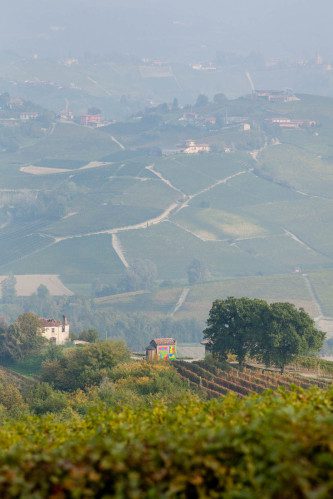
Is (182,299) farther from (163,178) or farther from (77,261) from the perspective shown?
(163,178)

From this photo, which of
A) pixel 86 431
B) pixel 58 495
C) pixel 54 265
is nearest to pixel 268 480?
pixel 58 495

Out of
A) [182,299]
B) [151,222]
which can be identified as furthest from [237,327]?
[151,222]

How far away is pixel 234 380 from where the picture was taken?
1667 inches

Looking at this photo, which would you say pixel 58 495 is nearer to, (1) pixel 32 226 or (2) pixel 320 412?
(2) pixel 320 412

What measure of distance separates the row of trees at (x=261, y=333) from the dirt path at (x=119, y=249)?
94445 mm

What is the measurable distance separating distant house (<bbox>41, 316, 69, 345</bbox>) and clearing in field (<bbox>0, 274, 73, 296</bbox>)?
63.6 m

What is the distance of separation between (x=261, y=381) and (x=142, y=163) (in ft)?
488

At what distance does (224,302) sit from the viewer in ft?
162

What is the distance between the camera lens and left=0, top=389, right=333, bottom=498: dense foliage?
32.3 feet

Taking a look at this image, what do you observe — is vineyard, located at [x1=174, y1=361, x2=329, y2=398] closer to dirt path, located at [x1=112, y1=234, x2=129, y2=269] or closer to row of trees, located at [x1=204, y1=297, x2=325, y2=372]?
row of trees, located at [x1=204, y1=297, x2=325, y2=372]

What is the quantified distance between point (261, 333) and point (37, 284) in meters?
94.1

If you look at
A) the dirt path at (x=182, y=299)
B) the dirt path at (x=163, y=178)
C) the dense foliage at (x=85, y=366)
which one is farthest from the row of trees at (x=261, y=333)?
the dirt path at (x=163, y=178)

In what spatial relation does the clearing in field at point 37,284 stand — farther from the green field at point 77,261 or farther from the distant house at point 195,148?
the distant house at point 195,148

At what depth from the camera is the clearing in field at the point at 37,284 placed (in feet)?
439
